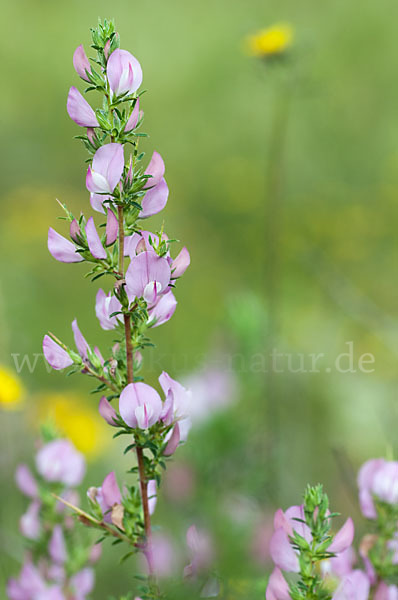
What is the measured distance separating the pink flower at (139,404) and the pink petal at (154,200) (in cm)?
11

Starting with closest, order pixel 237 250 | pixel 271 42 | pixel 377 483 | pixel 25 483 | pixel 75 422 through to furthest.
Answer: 1. pixel 377 483
2. pixel 25 483
3. pixel 271 42
4. pixel 75 422
5. pixel 237 250

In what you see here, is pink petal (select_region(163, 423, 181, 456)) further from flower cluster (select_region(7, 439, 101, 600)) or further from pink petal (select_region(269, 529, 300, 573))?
flower cluster (select_region(7, 439, 101, 600))

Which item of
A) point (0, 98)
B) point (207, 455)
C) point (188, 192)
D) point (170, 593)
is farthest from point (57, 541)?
point (0, 98)

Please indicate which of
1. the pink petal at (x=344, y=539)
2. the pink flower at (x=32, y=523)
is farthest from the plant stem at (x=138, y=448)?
the pink flower at (x=32, y=523)

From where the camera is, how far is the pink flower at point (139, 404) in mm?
422

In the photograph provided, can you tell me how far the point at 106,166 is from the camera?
42cm

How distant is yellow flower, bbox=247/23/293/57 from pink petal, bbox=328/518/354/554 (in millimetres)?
1209

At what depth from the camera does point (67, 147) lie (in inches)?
146

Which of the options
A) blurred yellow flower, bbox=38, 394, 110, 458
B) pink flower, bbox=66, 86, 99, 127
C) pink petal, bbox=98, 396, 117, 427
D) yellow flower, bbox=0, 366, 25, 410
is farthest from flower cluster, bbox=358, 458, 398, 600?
blurred yellow flower, bbox=38, 394, 110, 458

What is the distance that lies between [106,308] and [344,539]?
0.21 m

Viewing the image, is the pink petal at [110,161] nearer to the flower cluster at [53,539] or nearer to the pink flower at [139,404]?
the pink flower at [139,404]

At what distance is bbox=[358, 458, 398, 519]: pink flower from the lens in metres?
0.52

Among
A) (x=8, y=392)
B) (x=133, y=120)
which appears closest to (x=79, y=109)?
(x=133, y=120)

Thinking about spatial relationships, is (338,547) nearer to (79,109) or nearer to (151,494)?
(151,494)
